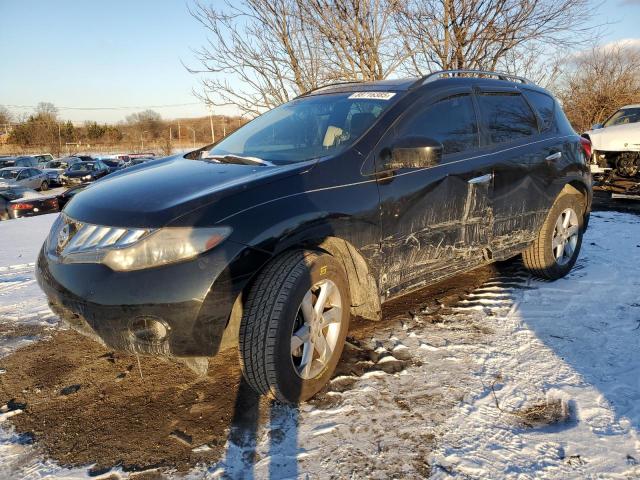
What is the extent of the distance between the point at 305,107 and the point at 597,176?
8533 mm

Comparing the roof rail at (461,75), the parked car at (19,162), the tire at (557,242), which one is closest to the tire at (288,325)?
the roof rail at (461,75)

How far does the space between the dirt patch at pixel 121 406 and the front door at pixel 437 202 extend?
120 centimetres

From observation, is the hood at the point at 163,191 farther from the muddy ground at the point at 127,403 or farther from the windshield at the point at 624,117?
the windshield at the point at 624,117

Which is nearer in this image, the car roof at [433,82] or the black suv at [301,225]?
the black suv at [301,225]

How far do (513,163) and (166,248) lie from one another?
2.84 m

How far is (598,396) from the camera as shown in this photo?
8.46 feet

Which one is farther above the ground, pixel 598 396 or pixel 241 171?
pixel 241 171

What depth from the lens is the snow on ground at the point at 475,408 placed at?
6.91 feet

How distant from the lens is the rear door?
147 inches

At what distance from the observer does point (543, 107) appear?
4414mm

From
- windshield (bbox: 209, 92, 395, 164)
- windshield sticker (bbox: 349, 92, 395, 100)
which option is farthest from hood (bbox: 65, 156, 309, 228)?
windshield sticker (bbox: 349, 92, 395, 100)

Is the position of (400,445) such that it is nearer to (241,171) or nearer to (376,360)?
(376,360)

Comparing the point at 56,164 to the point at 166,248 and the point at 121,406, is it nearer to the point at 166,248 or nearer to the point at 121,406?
the point at 121,406

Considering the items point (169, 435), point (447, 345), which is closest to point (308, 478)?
point (169, 435)
